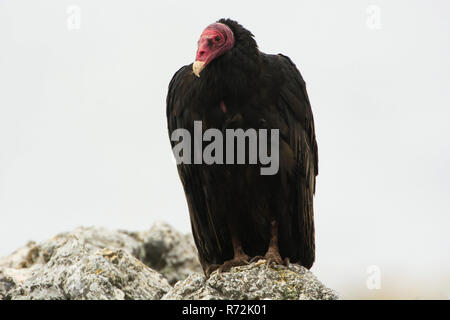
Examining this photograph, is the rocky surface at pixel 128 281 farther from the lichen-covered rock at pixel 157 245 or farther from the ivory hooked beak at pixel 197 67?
the ivory hooked beak at pixel 197 67

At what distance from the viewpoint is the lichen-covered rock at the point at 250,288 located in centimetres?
627

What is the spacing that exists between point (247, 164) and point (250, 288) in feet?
4.29

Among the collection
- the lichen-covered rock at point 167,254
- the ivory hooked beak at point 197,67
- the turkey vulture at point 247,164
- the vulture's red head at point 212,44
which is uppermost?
the vulture's red head at point 212,44

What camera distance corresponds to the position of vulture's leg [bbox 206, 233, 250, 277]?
24.0ft

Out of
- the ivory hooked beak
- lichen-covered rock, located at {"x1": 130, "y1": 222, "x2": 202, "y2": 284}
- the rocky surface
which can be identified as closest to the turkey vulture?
the ivory hooked beak

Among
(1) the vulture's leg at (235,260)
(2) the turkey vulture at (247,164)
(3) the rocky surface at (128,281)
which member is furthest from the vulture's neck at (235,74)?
(3) the rocky surface at (128,281)

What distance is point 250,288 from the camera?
6379 millimetres

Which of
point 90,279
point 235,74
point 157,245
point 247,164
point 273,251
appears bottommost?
point 157,245

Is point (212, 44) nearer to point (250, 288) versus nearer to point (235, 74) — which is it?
point (235, 74)

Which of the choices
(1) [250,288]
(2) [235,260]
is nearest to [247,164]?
(2) [235,260]
